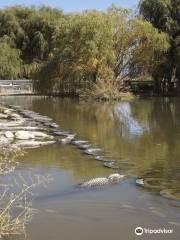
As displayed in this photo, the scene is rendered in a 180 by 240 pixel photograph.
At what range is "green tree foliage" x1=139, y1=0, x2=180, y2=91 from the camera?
4369cm

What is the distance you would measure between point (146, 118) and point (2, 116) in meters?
6.04

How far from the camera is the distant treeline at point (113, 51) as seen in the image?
3903cm

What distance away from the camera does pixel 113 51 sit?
40375mm

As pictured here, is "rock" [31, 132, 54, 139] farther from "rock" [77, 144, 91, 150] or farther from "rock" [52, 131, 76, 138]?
"rock" [77, 144, 91, 150]

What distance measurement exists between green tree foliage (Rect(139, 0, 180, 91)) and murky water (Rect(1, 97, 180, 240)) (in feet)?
83.3

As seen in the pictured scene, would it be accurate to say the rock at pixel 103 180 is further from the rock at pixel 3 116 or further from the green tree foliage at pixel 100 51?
the green tree foliage at pixel 100 51

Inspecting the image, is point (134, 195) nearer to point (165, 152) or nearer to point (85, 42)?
point (165, 152)

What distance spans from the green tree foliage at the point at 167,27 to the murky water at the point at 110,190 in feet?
83.3

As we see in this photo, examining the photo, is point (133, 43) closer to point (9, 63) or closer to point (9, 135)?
point (9, 63)

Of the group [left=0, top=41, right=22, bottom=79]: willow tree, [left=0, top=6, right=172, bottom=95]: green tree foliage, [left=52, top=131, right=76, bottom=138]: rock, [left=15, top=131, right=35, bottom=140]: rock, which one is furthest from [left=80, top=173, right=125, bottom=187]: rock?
[left=0, top=41, right=22, bottom=79]: willow tree

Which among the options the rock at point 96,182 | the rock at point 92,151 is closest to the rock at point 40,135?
the rock at point 92,151

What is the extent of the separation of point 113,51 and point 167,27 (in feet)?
19.4

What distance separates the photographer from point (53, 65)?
42.2 meters

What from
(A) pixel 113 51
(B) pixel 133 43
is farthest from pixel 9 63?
(A) pixel 113 51
